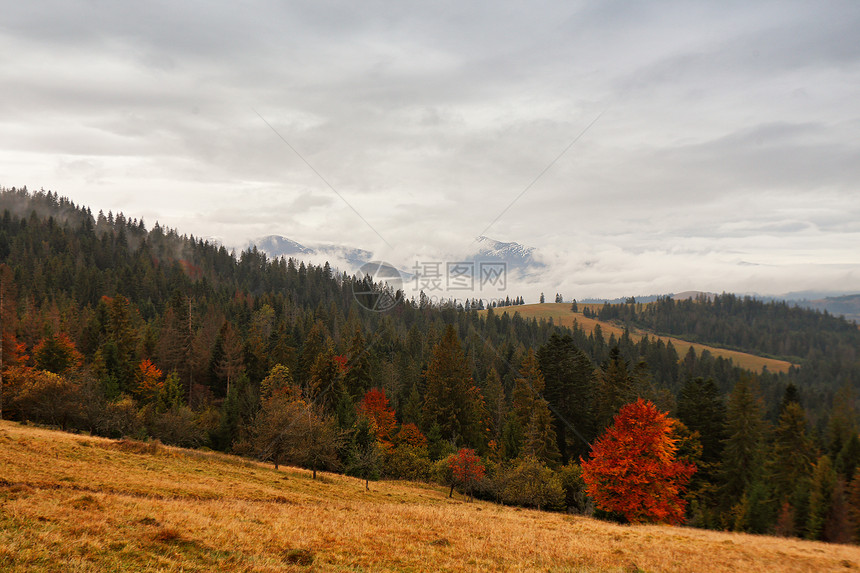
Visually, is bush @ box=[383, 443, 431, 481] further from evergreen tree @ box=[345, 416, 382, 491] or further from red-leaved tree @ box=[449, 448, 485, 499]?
red-leaved tree @ box=[449, 448, 485, 499]

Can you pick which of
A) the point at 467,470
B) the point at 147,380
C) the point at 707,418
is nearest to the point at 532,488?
the point at 467,470

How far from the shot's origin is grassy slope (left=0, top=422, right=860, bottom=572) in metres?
15.0

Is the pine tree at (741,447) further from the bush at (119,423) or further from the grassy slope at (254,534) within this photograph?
the bush at (119,423)

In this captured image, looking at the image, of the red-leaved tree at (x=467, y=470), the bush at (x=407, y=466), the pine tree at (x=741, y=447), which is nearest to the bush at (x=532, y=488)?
the red-leaved tree at (x=467, y=470)

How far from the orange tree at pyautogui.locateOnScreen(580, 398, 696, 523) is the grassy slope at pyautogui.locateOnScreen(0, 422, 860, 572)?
36.6 ft

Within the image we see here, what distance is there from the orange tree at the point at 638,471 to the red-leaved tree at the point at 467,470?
14023mm

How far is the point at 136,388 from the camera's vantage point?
81188 mm

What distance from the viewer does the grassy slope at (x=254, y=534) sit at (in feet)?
49.3

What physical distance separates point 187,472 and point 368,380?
56.9m

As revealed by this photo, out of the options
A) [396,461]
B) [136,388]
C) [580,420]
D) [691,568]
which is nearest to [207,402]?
[136,388]

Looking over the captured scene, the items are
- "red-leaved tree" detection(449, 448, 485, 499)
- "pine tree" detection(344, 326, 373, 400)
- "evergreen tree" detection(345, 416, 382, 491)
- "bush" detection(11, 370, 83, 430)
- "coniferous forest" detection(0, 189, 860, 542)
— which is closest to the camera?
"coniferous forest" detection(0, 189, 860, 542)

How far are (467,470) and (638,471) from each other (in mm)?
19691

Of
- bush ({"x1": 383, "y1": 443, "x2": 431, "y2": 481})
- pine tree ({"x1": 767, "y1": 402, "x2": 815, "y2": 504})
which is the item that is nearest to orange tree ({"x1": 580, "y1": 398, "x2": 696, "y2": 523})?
pine tree ({"x1": 767, "y1": 402, "x2": 815, "y2": 504})

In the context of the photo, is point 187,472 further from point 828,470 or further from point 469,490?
point 828,470
